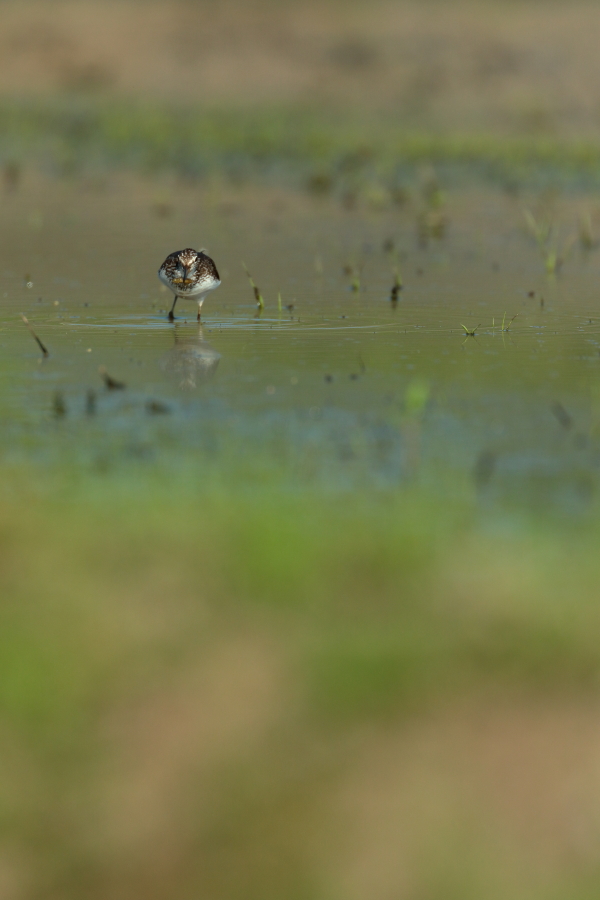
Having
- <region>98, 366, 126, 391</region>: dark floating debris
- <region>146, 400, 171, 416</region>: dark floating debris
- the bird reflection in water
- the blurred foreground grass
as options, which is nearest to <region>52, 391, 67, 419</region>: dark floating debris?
<region>98, 366, 126, 391</region>: dark floating debris

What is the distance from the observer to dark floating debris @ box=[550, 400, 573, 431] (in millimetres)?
6578

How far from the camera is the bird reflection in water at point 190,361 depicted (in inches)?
302

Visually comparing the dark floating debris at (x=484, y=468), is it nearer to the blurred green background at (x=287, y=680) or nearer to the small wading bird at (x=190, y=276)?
the blurred green background at (x=287, y=680)

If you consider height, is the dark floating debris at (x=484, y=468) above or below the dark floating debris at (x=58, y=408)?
below

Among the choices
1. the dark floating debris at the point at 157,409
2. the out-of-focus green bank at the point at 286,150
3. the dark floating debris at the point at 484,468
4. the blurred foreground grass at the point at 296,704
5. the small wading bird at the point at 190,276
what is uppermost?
the out-of-focus green bank at the point at 286,150

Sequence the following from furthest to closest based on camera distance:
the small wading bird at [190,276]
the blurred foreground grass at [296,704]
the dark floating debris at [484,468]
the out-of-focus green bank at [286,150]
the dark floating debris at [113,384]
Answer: the out-of-focus green bank at [286,150] < the small wading bird at [190,276] < the dark floating debris at [113,384] < the dark floating debris at [484,468] < the blurred foreground grass at [296,704]

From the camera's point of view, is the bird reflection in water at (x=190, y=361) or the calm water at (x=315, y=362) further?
the bird reflection in water at (x=190, y=361)

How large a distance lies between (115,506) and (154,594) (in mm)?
778

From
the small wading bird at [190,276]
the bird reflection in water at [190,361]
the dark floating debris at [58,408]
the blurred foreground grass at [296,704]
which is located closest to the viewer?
the blurred foreground grass at [296,704]

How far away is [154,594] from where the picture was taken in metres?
4.57

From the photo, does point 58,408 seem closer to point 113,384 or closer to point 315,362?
point 113,384

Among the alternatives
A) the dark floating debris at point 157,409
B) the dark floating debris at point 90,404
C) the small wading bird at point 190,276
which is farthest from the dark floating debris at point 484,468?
the small wading bird at point 190,276

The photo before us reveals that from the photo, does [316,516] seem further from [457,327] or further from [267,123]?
[267,123]

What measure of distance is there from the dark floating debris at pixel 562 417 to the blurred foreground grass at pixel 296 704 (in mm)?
1444
